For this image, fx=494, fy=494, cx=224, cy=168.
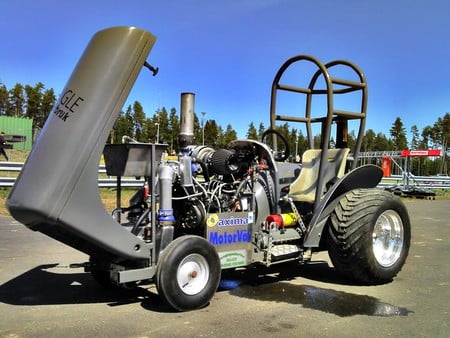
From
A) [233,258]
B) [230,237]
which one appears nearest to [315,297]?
[233,258]

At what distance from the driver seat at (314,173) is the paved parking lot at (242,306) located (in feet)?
3.84

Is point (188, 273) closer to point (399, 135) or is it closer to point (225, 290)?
point (225, 290)

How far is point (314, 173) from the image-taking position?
701cm

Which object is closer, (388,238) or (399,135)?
(388,238)

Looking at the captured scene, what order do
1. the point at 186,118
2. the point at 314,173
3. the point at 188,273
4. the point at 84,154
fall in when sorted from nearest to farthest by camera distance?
1. the point at 84,154
2. the point at 188,273
3. the point at 186,118
4. the point at 314,173

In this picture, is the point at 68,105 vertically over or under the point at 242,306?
over

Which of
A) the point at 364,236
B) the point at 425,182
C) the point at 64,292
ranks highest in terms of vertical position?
the point at 364,236

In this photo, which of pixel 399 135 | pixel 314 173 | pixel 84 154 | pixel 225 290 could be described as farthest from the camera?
pixel 399 135

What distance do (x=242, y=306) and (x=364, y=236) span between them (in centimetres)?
183

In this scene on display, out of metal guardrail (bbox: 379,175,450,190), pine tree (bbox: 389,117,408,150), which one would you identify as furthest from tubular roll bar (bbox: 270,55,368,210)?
pine tree (bbox: 389,117,408,150)

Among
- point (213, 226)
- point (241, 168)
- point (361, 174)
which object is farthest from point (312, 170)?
point (213, 226)

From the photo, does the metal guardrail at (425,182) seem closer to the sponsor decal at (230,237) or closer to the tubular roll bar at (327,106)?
the tubular roll bar at (327,106)

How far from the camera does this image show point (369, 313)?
5.07 m

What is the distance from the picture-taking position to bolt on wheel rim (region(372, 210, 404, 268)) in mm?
6566
